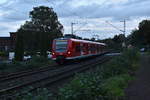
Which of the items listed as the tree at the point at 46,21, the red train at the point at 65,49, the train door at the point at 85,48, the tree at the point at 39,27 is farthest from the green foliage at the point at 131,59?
the tree at the point at 46,21

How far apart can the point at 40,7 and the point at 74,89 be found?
100.0 metres

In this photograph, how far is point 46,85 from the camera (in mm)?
21109

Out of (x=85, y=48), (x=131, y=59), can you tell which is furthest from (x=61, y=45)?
(x=131, y=59)

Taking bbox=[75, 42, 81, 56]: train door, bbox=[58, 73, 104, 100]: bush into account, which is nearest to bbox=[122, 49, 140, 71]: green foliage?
bbox=[75, 42, 81, 56]: train door

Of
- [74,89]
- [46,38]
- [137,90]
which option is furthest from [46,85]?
[46,38]

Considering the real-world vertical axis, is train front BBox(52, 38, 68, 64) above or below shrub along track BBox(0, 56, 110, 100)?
above

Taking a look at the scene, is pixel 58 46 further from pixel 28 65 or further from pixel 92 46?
pixel 92 46

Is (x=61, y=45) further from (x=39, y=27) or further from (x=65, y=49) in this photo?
(x=39, y=27)

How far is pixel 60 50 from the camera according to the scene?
43406 mm

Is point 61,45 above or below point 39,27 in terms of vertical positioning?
below

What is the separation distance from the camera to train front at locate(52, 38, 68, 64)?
42781mm

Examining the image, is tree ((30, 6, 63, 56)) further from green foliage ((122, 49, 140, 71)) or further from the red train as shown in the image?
green foliage ((122, 49, 140, 71))

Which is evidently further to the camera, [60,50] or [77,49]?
[77,49]

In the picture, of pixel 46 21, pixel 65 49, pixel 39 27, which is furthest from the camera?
pixel 46 21
